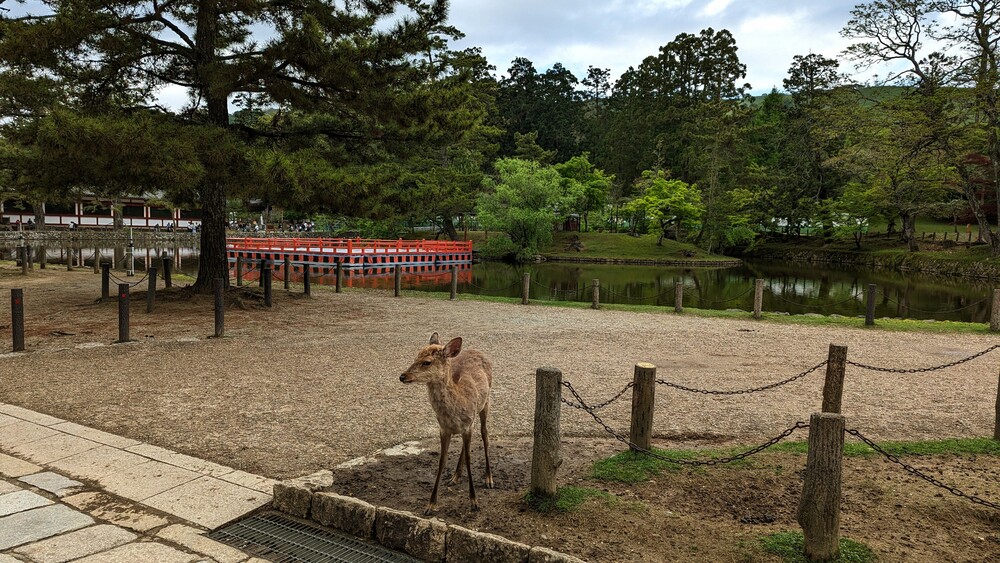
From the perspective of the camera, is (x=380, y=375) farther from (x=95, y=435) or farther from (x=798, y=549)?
(x=798, y=549)

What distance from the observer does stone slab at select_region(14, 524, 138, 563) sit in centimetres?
289

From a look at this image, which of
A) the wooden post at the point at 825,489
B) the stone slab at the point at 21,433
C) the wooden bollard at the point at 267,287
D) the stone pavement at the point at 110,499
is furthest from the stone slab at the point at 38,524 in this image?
the wooden bollard at the point at 267,287

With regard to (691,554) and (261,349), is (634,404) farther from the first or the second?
(261,349)

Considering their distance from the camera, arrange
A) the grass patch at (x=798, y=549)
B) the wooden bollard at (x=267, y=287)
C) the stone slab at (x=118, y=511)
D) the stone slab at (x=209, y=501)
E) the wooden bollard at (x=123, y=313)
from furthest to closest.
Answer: the wooden bollard at (x=267, y=287) → the wooden bollard at (x=123, y=313) → the stone slab at (x=209, y=501) → the stone slab at (x=118, y=511) → the grass patch at (x=798, y=549)

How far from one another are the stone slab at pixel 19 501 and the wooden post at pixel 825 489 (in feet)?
14.3

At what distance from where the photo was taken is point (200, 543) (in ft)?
10.1

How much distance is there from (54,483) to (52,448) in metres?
0.77

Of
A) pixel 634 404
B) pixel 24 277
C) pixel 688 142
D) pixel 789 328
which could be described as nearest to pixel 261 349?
pixel 634 404

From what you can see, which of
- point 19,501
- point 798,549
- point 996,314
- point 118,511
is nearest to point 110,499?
point 118,511

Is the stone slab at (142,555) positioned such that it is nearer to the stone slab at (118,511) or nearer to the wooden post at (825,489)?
the stone slab at (118,511)

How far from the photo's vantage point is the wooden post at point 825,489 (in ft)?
9.54

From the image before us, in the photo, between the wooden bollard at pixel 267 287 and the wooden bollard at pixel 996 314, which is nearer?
the wooden bollard at pixel 996 314

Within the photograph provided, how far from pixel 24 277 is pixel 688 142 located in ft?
153

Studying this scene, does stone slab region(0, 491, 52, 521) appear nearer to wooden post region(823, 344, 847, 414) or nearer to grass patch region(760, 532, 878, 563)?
grass patch region(760, 532, 878, 563)
